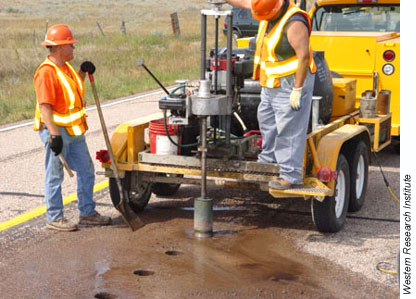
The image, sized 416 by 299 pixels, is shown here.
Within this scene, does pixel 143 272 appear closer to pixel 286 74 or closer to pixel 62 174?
pixel 62 174

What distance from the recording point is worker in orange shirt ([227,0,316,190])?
Answer: 20.3ft

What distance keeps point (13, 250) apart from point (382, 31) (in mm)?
6120

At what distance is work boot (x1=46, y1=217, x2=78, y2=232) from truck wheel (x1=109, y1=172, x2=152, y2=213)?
0.49 meters

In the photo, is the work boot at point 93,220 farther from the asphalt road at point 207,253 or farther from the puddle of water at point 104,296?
the puddle of water at point 104,296

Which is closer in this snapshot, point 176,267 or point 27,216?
point 176,267

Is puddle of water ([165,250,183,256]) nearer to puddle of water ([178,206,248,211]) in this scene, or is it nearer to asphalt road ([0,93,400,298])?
asphalt road ([0,93,400,298])

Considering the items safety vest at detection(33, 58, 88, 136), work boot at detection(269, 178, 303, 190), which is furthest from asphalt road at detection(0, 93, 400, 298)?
safety vest at detection(33, 58, 88, 136)

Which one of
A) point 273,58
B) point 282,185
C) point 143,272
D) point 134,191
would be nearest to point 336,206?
point 282,185

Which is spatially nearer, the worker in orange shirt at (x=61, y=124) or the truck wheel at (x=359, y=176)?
the worker in orange shirt at (x=61, y=124)

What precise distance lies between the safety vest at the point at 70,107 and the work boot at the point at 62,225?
31.9 inches

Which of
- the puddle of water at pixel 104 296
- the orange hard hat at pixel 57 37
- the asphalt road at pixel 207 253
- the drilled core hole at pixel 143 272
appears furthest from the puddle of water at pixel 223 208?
the puddle of water at pixel 104 296

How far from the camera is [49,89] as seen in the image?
6551mm

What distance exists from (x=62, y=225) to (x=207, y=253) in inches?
57.3

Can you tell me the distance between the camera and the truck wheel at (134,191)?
7137mm
